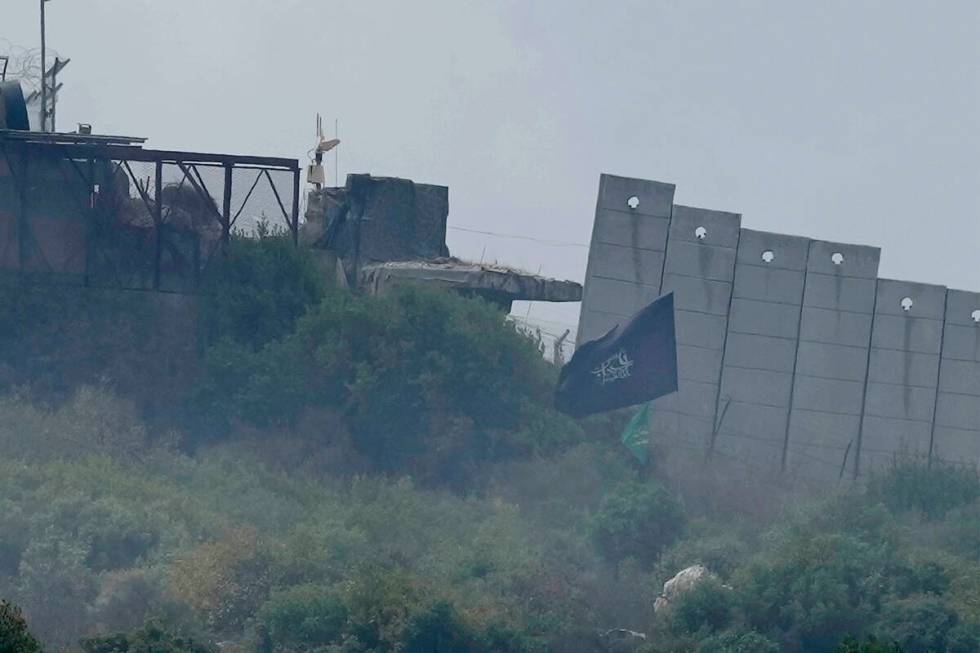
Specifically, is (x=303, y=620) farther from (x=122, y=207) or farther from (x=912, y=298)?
(x=912, y=298)

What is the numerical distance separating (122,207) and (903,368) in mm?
13604

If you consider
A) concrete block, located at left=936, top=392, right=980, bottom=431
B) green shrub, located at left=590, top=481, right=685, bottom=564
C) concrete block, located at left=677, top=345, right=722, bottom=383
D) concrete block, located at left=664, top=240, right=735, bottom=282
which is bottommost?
green shrub, located at left=590, top=481, right=685, bottom=564

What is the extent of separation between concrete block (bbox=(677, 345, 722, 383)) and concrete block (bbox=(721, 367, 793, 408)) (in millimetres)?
217

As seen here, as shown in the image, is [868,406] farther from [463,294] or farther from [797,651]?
[797,651]

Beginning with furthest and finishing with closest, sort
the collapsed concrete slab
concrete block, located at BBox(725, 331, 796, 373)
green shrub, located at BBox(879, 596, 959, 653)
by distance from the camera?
the collapsed concrete slab < concrete block, located at BBox(725, 331, 796, 373) < green shrub, located at BBox(879, 596, 959, 653)

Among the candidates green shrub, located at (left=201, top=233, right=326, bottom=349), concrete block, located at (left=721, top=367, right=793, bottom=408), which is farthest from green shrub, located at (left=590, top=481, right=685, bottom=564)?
green shrub, located at (left=201, top=233, right=326, bottom=349)

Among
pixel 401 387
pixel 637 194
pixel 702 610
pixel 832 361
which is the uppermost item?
pixel 637 194

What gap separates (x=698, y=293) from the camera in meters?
32.1

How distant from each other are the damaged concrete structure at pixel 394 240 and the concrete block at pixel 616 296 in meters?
2.32

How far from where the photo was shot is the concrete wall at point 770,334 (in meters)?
32.0

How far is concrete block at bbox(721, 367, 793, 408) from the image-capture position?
105 feet

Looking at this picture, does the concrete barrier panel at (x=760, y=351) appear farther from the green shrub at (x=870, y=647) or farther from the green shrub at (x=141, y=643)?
the green shrub at (x=141, y=643)

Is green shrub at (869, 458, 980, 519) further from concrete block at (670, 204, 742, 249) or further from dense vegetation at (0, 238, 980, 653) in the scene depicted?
concrete block at (670, 204, 742, 249)

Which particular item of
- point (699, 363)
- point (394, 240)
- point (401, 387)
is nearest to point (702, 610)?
point (401, 387)
